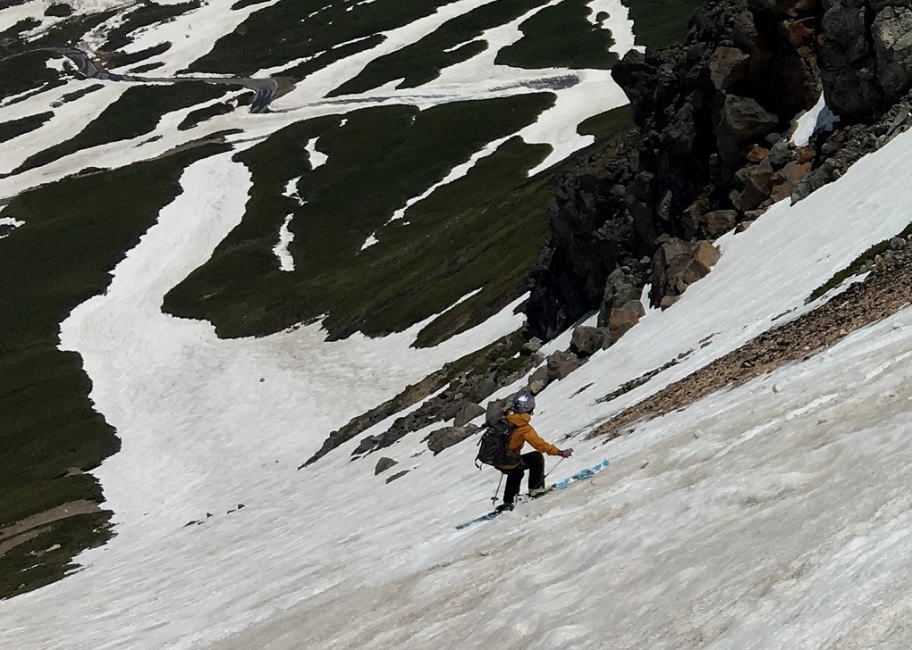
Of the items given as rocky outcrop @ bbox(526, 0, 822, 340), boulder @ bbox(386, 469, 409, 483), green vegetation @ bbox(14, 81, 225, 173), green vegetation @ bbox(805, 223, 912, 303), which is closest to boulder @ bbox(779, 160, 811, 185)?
rocky outcrop @ bbox(526, 0, 822, 340)

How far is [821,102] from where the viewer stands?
35.6 meters

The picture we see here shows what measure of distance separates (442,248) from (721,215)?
51726 mm

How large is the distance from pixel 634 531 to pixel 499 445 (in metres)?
4.82

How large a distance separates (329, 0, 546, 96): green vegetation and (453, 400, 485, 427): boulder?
136 metres

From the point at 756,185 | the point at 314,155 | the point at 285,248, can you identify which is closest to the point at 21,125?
the point at 314,155

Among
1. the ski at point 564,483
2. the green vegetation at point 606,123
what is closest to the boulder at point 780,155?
the ski at point 564,483

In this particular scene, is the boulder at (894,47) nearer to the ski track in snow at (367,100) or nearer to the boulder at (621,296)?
the boulder at (621,296)

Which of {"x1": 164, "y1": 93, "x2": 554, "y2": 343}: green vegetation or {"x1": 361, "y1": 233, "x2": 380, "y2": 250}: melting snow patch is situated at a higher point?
{"x1": 164, "y1": 93, "x2": 554, "y2": 343}: green vegetation

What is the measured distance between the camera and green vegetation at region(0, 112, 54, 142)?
18788 centimetres


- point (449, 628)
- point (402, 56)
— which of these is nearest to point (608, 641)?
point (449, 628)

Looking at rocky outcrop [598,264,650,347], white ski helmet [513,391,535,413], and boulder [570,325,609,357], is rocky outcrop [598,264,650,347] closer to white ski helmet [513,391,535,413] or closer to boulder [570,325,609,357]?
boulder [570,325,609,357]

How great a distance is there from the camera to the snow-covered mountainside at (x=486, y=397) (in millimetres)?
10711

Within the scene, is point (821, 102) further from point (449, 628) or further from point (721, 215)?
point (449, 628)

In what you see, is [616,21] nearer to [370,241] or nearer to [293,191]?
[293,191]
